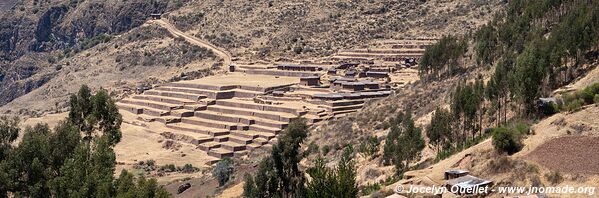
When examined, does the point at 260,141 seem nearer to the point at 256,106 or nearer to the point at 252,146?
the point at 252,146

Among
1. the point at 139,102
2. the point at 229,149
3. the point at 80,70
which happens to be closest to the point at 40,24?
the point at 80,70

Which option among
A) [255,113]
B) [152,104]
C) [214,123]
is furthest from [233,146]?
[152,104]

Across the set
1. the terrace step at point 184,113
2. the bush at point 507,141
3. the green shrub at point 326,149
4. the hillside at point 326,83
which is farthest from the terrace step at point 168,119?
the bush at point 507,141

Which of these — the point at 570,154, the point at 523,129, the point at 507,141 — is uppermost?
the point at 523,129

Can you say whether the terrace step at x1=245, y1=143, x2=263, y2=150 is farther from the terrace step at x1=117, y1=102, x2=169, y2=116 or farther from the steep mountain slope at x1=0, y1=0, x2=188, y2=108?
the steep mountain slope at x1=0, y1=0, x2=188, y2=108

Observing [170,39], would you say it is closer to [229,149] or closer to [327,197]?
[229,149]
